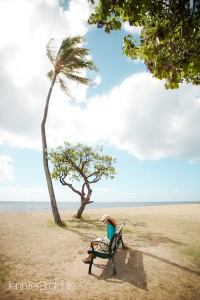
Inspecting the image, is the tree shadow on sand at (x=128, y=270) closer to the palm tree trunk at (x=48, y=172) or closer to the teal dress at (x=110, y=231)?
the teal dress at (x=110, y=231)

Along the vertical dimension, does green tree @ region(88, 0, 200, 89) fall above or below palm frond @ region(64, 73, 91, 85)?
below

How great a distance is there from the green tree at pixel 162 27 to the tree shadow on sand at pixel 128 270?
5.57 metres

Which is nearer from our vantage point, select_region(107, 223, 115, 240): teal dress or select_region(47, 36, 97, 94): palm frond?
select_region(107, 223, 115, 240): teal dress

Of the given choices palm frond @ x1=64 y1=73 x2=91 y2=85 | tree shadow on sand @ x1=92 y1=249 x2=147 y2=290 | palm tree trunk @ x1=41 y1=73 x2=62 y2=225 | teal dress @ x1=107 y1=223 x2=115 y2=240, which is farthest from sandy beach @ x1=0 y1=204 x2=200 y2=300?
palm frond @ x1=64 y1=73 x2=91 y2=85

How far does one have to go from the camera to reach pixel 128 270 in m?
6.36

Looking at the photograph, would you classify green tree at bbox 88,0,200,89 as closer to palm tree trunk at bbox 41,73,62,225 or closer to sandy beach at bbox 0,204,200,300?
sandy beach at bbox 0,204,200,300

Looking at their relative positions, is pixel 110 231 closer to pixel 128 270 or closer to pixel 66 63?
pixel 128 270

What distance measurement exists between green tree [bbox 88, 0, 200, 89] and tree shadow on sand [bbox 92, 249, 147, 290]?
557 centimetres

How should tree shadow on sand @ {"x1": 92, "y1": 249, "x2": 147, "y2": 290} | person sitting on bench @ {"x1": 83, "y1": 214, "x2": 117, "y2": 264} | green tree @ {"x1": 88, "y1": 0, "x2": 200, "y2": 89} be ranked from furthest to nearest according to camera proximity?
person sitting on bench @ {"x1": 83, "y1": 214, "x2": 117, "y2": 264}, tree shadow on sand @ {"x1": 92, "y1": 249, "x2": 147, "y2": 290}, green tree @ {"x1": 88, "y1": 0, "x2": 200, "y2": 89}

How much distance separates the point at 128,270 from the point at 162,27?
6592 millimetres

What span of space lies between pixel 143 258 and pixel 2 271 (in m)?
4.51

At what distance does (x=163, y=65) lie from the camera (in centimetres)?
608

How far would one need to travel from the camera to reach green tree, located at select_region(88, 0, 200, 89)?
4.85m

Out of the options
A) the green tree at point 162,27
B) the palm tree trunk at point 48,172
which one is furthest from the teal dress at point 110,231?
the palm tree trunk at point 48,172
